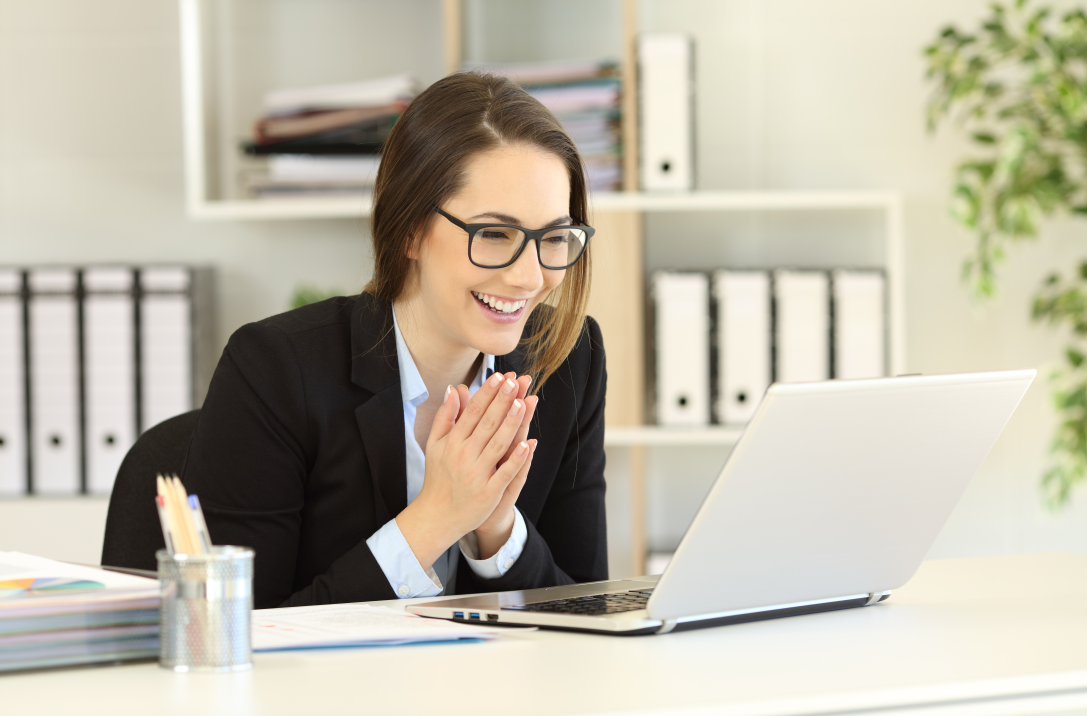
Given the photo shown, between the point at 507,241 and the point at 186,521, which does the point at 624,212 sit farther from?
the point at 186,521

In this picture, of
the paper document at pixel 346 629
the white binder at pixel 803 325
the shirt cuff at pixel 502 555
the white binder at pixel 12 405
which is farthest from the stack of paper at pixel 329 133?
the paper document at pixel 346 629

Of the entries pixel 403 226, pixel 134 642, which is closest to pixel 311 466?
pixel 403 226

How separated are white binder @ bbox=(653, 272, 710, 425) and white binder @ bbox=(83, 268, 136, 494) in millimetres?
1070

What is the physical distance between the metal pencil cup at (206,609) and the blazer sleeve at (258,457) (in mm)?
410

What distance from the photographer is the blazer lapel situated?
4.06ft

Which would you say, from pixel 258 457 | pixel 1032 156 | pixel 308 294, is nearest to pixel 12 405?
pixel 308 294

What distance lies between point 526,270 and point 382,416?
239 millimetres

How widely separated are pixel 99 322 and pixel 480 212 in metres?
1.31

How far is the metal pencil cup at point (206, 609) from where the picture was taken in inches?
27.3

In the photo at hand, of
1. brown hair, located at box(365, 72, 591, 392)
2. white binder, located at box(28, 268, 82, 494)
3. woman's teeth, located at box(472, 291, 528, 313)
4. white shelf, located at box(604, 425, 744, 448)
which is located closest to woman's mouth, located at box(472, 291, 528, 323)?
woman's teeth, located at box(472, 291, 528, 313)

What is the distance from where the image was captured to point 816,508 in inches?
32.4

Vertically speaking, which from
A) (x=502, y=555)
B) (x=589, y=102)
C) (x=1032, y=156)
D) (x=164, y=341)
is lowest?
(x=502, y=555)

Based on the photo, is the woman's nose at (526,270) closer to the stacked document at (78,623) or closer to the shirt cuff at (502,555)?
the shirt cuff at (502,555)

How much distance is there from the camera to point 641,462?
2371mm
